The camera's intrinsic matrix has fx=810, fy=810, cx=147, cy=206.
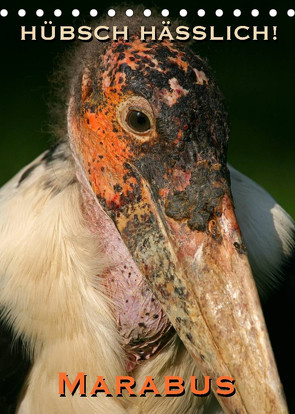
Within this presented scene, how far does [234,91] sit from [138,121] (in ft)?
12.4

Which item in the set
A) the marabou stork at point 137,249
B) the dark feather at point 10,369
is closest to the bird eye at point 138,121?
the marabou stork at point 137,249

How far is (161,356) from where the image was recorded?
246 centimetres

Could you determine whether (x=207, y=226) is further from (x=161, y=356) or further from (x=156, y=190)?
(x=161, y=356)

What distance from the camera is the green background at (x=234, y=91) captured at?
17.7 ft

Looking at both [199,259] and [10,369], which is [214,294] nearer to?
[199,259]

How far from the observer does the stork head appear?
204 centimetres

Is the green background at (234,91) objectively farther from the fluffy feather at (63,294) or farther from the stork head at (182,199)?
the stork head at (182,199)

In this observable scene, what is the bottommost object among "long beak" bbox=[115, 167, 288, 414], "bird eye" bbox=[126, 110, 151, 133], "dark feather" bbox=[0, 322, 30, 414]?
"dark feather" bbox=[0, 322, 30, 414]

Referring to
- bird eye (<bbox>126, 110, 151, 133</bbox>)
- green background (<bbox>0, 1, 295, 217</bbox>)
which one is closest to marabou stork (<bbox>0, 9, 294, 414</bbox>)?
bird eye (<bbox>126, 110, 151, 133</bbox>)

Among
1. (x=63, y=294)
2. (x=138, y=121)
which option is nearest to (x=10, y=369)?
A: (x=63, y=294)

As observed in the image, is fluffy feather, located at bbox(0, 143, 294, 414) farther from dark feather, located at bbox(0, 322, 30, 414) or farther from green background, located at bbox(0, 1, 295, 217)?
green background, located at bbox(0, 1, 295, 217)

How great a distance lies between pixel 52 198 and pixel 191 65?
1.95ft

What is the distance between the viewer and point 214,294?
208 centimetres

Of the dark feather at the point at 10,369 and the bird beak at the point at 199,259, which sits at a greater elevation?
the bird beak at the point at 199,259
